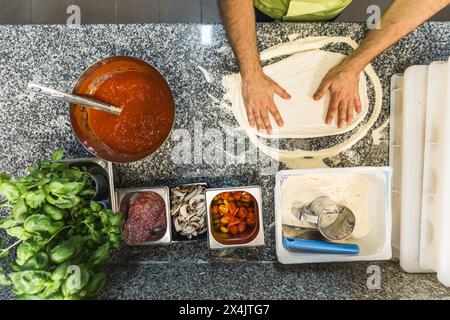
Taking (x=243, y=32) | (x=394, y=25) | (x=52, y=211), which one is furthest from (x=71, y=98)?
(x=394, y=25)

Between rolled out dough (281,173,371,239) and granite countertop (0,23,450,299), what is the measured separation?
0.09 metres

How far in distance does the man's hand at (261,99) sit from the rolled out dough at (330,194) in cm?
20

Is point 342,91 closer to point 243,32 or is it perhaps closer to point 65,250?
point 243,32

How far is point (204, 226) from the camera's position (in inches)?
44.5

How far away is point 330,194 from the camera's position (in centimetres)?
110

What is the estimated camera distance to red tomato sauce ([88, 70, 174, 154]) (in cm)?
98

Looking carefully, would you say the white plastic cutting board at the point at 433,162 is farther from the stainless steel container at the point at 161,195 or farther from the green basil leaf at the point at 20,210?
the green basil leaf at the point at 20,210

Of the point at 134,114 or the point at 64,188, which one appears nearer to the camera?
the point at 64,188

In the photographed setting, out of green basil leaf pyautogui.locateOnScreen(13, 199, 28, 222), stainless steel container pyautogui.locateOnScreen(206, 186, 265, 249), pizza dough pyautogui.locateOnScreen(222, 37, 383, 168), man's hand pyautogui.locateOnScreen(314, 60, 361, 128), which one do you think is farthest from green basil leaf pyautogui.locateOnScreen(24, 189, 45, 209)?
man's hand pyautogui.locateOnScreen(314, 60, 361, 128)

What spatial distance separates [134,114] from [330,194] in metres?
0.59

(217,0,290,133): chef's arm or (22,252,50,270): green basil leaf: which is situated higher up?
(217,0,290,133): chef's arm

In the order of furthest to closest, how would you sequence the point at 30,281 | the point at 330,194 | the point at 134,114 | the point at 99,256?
1. the point at 330,194
2. the point at 134,114
3. the point at 99,256
4. the point at 30,281

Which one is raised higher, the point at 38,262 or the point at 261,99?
the point at 261,99

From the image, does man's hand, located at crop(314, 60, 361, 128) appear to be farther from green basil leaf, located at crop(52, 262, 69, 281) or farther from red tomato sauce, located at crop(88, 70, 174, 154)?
green basil leaf, located at crop(52, 262, 69, 281)
